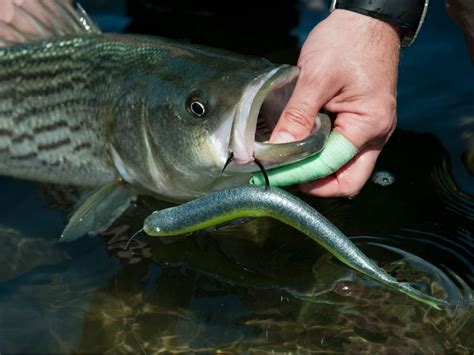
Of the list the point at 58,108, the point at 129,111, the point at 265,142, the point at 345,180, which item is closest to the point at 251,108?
the point at 265,142

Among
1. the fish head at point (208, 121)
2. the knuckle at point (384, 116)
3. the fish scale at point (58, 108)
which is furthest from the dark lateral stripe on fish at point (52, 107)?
the knuckle at point (384, 116)

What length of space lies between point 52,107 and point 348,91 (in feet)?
4.96

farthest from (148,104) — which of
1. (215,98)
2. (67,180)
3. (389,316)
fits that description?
(389,316)

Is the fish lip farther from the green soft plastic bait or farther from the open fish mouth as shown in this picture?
the green soft plastic bait

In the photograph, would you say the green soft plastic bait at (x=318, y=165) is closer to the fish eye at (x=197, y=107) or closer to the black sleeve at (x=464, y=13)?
the fish eye at (x=197, y=107)

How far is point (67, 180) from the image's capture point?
3.89 meters

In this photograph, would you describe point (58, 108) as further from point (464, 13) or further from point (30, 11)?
point (464, 13)

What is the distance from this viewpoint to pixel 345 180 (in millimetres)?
3203

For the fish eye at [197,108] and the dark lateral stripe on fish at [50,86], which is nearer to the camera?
the fish eye at [197,108]

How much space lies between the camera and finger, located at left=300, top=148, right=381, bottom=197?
3205mm

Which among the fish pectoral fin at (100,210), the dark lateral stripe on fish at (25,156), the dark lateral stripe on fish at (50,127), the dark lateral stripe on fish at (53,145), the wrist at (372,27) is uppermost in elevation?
the wrist at (372,27)

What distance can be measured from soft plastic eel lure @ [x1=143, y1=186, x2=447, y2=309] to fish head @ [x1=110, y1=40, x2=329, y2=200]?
0.14 m

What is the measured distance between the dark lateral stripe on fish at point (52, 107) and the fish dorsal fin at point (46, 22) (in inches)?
16.5

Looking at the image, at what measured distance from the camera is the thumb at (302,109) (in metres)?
2.92
